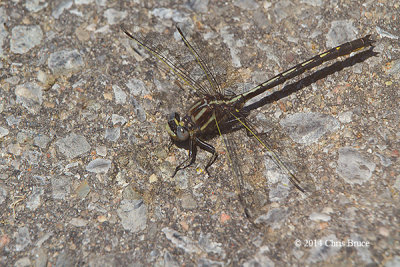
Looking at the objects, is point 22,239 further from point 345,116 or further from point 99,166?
point 345,116

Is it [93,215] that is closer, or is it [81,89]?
[93,215]

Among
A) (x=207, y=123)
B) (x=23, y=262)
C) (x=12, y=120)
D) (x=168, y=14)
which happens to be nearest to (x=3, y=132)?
→ (x=12, y=120)

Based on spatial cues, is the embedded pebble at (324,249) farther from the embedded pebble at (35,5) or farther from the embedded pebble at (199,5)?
the embedded pebble at (35,5)

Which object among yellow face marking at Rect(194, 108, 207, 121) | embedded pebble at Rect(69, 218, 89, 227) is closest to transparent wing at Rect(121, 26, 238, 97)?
yellow face marking at Rect(194, 108, 207, 121)

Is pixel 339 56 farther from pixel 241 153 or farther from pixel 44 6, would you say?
pixel 44 6

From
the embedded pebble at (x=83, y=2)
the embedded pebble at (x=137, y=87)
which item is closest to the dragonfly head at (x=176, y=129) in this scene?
the embedded pebble at (x=137, y=87)

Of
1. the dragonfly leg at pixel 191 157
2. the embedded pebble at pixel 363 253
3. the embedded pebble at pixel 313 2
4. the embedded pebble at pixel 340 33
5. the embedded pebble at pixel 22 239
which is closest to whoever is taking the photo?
the embedded pebble at pixel 363 253

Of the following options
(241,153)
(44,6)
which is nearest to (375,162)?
(241,153)
